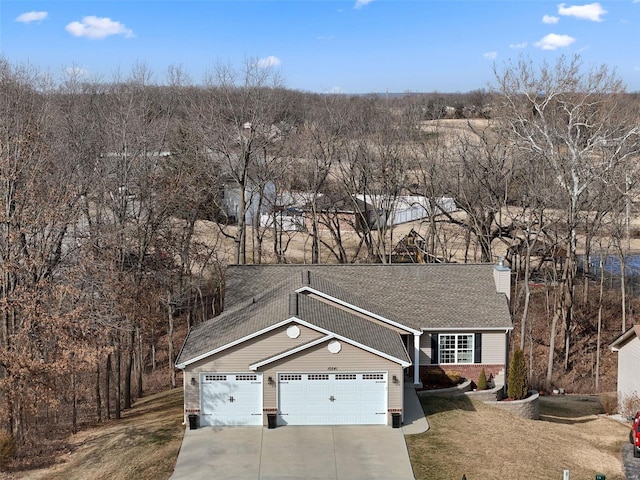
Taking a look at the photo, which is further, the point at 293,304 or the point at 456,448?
the point at 293,304

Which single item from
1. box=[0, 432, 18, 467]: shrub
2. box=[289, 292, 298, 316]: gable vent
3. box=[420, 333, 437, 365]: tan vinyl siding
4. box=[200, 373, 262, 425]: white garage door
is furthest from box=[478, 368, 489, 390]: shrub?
box=[0, 432, 18, 467]: shrub

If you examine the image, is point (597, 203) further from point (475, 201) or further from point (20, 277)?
point (20, 277)

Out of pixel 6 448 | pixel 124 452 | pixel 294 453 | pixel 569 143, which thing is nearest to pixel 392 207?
pixel 569 143

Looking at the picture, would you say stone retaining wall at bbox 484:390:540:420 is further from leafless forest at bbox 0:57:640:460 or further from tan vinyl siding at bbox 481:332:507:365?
leafless forest at bbox 0:57:640:460

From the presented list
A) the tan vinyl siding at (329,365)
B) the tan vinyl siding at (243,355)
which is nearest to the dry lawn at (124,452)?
the tan vinyl siding at (243,355)

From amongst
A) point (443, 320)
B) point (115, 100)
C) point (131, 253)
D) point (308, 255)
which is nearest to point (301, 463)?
point (443, 320)

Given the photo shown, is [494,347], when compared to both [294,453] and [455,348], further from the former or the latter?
[294,453]
